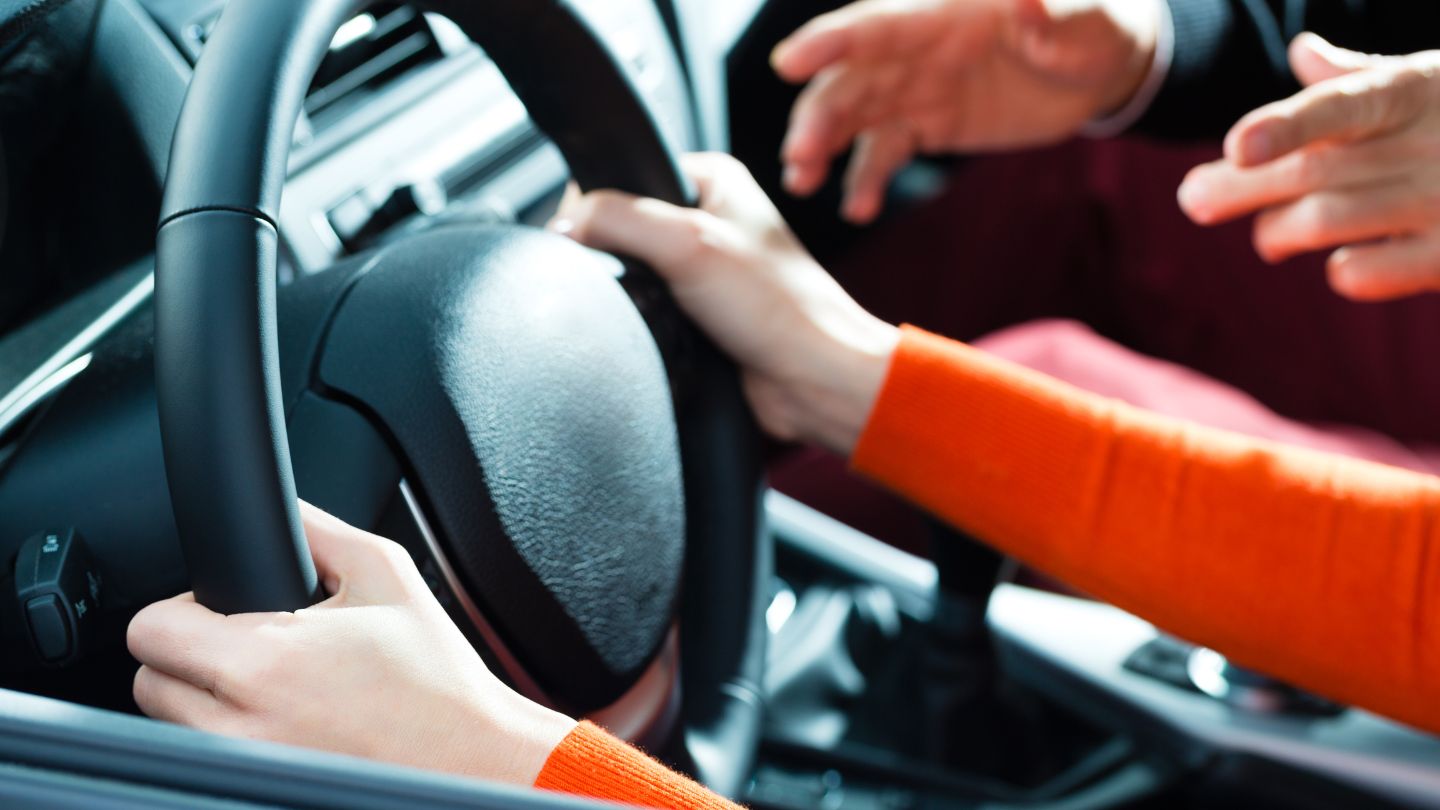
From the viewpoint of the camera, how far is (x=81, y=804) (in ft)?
1.28

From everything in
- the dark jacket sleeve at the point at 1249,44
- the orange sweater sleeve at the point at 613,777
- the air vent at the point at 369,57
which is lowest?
the dark jacket sleeve at the point at 1249,44

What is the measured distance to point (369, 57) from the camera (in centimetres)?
85

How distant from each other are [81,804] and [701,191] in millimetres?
497

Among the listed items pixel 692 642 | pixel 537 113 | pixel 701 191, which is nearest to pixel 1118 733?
pixel 692 642

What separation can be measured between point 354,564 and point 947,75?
722 mm

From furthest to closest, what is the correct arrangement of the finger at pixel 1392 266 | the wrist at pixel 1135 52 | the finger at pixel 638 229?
the wrist at pixel 1135 52, the finger at pixel 1392 266, the finger at pixel 638 229

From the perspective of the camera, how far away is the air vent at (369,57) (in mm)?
811

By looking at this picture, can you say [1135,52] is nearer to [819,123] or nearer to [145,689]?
[819,123]

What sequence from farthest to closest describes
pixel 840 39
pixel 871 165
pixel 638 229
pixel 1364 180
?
pixel 871 165
pixel 840 39
pixel 1364 180
pixel 638 229

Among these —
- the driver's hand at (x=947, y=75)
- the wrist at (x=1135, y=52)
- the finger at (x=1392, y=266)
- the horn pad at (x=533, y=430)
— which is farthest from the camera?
the wrist at (x=1135, y=52)

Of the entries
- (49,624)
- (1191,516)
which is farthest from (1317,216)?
(49,624)

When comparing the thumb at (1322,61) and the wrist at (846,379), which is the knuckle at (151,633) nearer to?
the wrist at (846,379)

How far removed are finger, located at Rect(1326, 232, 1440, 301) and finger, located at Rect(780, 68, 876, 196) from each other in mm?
355

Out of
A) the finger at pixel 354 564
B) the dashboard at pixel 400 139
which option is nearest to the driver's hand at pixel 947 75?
the dashboard at pixel 400 139
